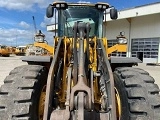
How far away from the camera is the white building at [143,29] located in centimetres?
2514

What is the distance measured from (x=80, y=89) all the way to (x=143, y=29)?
25.1 m

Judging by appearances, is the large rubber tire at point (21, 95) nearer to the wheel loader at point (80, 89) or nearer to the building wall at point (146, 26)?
the wheel loader at point (80, 89)

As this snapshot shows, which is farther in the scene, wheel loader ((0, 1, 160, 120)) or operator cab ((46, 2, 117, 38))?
operator cab ((46, 2, 117, 38))

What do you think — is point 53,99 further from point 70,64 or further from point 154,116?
point 154,116

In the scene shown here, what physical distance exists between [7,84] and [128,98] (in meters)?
1.78

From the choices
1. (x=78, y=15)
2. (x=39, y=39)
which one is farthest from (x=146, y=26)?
(x=78, y=15)

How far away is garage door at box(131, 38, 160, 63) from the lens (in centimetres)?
2573

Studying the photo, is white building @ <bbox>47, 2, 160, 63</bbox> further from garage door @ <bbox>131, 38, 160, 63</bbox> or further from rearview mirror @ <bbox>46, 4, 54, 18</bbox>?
rearview mirror @ <bbox>46, 4, 54, 18</bbox>

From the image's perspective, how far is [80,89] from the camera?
2.97 metres

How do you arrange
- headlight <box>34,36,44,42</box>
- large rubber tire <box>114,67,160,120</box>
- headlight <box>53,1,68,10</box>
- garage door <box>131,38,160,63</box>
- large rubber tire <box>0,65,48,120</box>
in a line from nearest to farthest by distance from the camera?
large rubber tire <box>0,65,48,120</box>
large rubber tire <box>114,67,160,120</box>
headlight <box>53,1,68,10</box>
headlight <box>34,36,44,42</box>
garage door <box>131,38,160,63</box>

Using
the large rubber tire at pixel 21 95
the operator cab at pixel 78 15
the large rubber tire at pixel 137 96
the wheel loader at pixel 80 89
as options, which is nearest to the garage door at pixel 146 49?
the operator cab at pixel 78 15

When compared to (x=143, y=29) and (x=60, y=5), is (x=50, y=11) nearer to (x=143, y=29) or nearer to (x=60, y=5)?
(x=60, y=5)

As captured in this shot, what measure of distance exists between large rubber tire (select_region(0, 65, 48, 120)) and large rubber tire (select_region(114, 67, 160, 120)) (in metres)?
1.27

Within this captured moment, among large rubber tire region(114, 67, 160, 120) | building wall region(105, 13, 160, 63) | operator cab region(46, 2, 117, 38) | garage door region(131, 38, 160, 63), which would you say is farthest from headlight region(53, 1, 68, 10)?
garage door region(131, 38, 160, 63)
